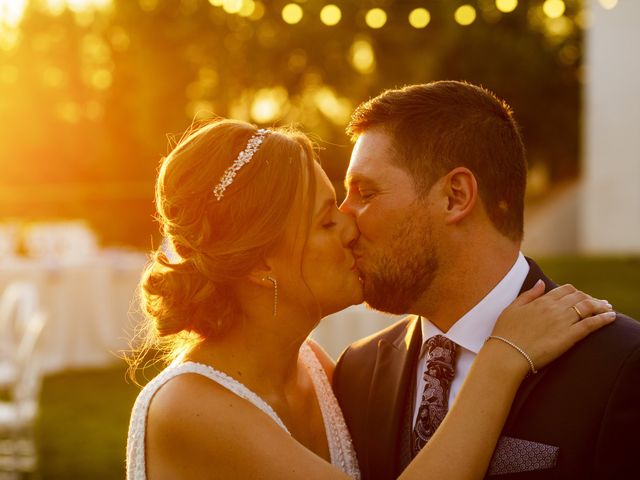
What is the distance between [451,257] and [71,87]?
27.9m

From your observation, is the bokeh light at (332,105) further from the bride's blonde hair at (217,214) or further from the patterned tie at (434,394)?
the patterned tie at (434,394)

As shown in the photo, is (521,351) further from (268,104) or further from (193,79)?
(268,104)

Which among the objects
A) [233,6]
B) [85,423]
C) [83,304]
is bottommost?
[85,423]

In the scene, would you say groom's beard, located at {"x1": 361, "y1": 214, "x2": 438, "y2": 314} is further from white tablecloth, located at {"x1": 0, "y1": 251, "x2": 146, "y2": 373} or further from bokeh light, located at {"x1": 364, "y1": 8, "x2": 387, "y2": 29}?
white tablecloth, located at {"x1": 0, "y1": 251, "x2": 146, "y2": 373}

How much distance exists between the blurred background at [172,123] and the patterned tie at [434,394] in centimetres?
89

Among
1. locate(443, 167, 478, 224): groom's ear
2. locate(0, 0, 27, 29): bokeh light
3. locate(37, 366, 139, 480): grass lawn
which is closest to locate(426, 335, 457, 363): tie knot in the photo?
locate(443, 167, 478, 224): groom's ear

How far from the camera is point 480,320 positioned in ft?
8.39

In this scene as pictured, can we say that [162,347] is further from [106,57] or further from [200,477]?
[106,57]

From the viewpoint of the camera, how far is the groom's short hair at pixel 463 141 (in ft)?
8.37

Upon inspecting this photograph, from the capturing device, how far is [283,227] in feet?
8.66

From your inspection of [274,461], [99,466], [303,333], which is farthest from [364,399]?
[99,466]

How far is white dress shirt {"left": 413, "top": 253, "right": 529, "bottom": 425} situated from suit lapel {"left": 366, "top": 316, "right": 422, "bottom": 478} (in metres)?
0.08

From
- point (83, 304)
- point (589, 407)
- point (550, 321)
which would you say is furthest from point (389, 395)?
point (83, 304)

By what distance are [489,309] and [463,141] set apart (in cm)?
49
